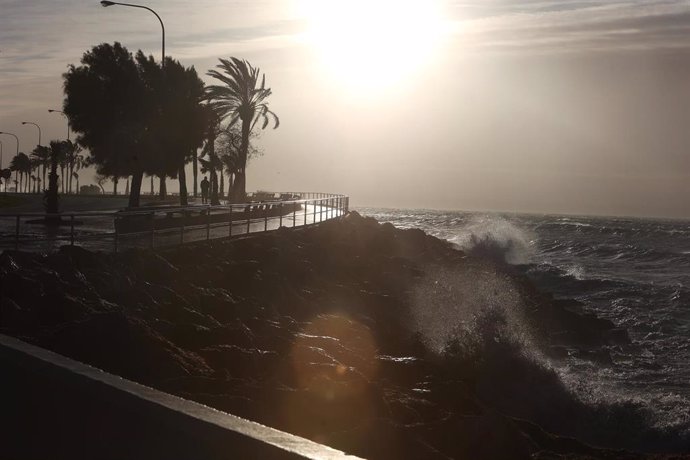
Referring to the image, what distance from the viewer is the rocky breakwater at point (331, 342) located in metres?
8.27

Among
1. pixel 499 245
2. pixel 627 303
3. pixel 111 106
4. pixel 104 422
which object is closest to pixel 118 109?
pixel 111 106

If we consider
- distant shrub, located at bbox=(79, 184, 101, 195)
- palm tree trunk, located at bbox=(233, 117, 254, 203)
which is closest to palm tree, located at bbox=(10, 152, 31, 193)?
distant shrub, located at bbox=(79, 184, 101, 195)

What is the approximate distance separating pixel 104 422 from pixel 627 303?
90.8ft

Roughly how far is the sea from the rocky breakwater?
23.8 inches

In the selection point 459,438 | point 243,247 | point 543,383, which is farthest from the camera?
point 243,247

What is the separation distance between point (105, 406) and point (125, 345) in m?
3.70

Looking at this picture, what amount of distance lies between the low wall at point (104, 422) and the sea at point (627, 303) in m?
9.08

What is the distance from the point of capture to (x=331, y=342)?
42.8 feet

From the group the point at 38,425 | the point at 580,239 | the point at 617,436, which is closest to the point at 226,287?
the point at 617,436

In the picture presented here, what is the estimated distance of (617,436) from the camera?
12.9 m

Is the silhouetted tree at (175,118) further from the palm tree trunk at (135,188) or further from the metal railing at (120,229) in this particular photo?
the metal railing at (120,229)

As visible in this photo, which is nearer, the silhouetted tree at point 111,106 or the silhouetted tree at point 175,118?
the silhouetted tree at point 111,106

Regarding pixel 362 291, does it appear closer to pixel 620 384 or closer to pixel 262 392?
pixel 620 384

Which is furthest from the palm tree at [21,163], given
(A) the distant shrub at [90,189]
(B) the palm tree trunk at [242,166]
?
(B) the palm tree trunk at [242,166]
